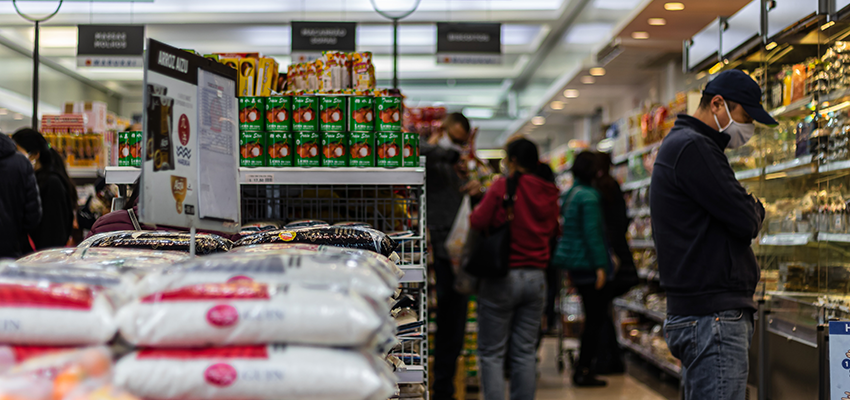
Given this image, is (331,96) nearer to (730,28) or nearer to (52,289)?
(52,289)

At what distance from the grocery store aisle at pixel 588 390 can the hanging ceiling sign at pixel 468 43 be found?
3.02m

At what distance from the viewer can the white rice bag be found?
110 cm

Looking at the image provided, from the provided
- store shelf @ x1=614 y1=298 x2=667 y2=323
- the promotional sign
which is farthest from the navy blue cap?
store shelf @ x1=614 y1=298 x2=667 y2=323

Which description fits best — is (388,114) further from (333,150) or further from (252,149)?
(252,149)

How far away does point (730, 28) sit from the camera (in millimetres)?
3592

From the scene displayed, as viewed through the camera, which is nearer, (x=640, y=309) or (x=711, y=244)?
(x=711, y=244)

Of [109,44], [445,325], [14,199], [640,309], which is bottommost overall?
[640,309]

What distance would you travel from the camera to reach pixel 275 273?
3.66ft

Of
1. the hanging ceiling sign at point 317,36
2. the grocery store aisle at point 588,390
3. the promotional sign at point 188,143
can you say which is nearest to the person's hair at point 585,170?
the grocery store aisle at point 588,390

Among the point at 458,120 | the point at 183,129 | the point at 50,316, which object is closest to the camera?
the point at 50,316

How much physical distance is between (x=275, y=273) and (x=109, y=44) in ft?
21.3

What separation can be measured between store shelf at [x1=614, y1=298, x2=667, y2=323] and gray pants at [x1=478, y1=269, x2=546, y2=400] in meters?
2.11

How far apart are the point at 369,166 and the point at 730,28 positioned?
2318mm

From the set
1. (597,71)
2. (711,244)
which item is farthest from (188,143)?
(597,71)
